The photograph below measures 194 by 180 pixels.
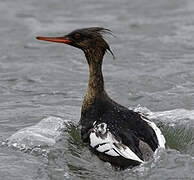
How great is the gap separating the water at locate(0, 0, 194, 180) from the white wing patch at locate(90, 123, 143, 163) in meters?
0.21

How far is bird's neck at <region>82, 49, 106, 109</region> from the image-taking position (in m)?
7.93

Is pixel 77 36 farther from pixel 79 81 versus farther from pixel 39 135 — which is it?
pixel 79 81

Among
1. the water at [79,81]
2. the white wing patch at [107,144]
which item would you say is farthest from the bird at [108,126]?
the water at [79,81]

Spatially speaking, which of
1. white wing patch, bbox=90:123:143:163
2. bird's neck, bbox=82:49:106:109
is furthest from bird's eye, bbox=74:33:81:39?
white wing patch, bbox=90:123:143:163

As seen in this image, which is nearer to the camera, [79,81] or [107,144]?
[107,144]

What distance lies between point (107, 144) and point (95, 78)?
1.26 metres

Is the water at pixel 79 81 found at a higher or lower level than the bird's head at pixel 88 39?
lower

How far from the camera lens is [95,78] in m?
8.03

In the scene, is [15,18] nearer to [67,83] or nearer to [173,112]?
[67,83]

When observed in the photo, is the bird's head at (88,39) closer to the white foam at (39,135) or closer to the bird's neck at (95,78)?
the bird's neck at (95,78)

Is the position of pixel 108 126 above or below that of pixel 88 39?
below

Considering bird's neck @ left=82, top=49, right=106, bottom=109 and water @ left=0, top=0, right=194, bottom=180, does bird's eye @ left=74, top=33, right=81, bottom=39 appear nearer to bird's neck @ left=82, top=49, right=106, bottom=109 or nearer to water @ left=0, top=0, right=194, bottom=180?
bird's neck @ left=82, top=49, right=106, bottom=109

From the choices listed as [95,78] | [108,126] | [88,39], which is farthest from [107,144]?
[88,39]

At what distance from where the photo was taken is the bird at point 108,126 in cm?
696
